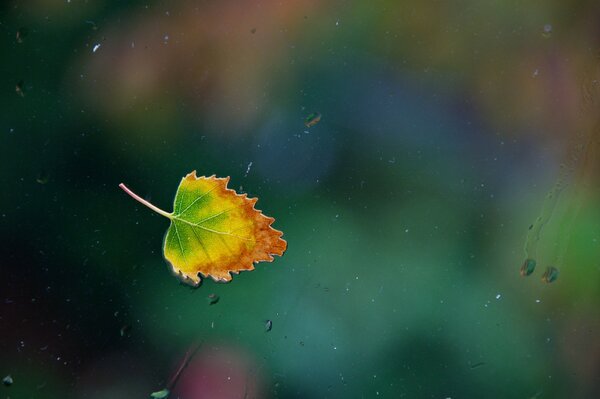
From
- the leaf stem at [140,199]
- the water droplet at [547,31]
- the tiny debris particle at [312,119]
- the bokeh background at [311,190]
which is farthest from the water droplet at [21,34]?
the water droplet at [547,31]

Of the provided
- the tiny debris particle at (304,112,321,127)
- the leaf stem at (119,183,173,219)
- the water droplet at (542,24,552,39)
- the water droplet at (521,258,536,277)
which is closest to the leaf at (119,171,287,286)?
the leaf stem at (119,183,173,219)

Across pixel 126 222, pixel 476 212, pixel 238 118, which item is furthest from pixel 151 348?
pixel 476 212

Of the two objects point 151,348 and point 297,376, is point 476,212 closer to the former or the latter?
point 297,376

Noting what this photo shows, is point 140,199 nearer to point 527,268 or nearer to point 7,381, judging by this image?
point 7,381

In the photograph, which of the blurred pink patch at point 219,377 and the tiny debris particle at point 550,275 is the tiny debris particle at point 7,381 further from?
the tiny debris particle at point 550,275

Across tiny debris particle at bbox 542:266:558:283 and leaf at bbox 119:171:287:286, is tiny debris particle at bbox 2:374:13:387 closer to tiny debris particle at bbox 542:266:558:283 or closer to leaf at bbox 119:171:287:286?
leaf at bbox 119:171:287:286

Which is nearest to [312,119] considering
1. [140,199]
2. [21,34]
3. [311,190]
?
[311,190]
